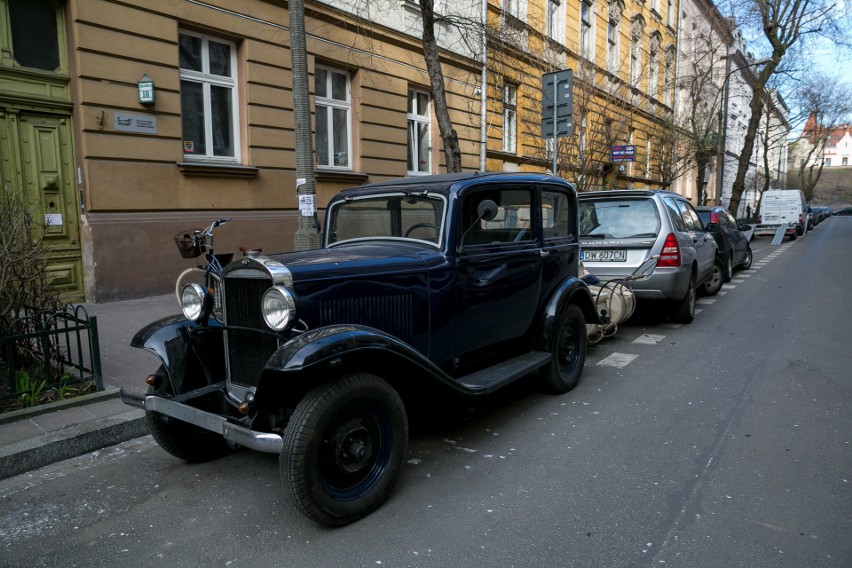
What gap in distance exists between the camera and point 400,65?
44.0 ft

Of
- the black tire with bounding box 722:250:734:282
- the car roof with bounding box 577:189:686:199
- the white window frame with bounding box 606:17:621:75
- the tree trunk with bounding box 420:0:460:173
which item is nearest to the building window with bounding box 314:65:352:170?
the tree trunk with bounding box 420:0:460:173

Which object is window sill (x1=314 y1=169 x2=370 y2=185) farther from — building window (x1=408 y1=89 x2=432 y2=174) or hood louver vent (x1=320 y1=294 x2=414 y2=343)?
hood louver vent (x1=320 y1=294 x2=414 y2=343)

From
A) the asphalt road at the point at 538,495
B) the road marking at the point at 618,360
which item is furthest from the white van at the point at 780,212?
the asphalt road at the point at 538,495

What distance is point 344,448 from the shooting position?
3.09 metres

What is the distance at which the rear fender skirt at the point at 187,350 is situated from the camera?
12.0 feet

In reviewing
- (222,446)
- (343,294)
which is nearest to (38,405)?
(222,446)

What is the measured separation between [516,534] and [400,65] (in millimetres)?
12211

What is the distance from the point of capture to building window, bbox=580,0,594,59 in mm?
21250

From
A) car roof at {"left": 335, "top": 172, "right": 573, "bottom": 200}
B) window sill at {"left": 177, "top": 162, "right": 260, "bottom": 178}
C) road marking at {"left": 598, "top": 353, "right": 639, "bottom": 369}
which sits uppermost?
window sill at {"left": 177, "top": 162, "right": 260, "bottom": 178}

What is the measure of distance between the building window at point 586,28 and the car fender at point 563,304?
18.3 metres

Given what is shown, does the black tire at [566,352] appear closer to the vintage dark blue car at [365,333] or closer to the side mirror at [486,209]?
the vintage dark blue car at [365,333]

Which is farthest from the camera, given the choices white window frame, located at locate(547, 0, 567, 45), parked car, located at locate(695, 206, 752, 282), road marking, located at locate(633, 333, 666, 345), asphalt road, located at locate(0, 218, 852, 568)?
white window frame, located at locate(547, 0, 567, 45)

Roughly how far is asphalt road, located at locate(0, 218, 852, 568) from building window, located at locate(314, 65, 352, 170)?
8.18 m

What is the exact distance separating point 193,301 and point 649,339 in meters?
5.62
